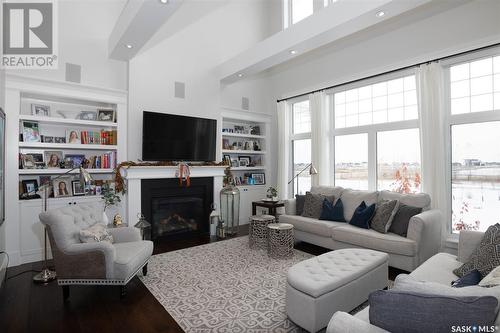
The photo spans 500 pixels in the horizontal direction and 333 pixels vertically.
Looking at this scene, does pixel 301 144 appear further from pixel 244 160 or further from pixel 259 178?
pixel 244 160

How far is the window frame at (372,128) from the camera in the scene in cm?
453

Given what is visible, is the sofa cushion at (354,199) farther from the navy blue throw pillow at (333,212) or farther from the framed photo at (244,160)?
the framed photo at (244,160)

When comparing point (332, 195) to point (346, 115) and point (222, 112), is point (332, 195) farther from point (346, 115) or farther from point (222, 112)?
point (222, 112)

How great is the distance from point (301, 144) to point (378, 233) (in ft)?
10.2

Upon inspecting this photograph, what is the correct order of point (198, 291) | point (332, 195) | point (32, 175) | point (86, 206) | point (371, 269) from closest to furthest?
point (371, 269)
point (198, 291)
point (86, 206)
point (32, 175)
point (332, 195)

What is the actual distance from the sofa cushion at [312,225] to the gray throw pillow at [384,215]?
1.78ft

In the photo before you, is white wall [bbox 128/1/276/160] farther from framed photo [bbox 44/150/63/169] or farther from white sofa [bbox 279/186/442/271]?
white sofa [bbox 279/186/442/271]

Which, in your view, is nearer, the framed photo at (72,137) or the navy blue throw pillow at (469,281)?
the navy blue throw pillow at (469,281)

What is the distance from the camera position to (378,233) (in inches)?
148

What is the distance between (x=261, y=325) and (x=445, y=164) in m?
3.52

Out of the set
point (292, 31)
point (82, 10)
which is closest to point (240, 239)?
point (292, 31)

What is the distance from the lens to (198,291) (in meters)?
2.99

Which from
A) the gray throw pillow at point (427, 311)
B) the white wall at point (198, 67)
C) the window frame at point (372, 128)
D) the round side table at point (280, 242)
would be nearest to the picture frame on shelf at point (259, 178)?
the white wall at point (198, 67)

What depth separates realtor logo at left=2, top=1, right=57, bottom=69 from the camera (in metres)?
3.81
